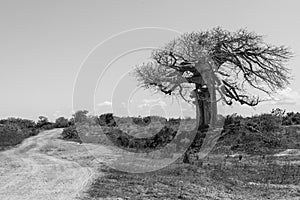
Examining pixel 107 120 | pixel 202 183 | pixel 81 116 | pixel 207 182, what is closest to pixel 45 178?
pixel 202 183

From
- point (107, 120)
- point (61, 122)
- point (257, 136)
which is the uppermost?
point (61, 122)

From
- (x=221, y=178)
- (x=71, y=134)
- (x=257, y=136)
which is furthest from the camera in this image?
(x=71, y=134)

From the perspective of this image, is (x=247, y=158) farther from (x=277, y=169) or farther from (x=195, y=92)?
(x=195, y=92)

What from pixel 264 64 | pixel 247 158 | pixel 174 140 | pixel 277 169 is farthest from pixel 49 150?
pixel 264 64

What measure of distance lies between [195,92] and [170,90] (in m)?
1.92

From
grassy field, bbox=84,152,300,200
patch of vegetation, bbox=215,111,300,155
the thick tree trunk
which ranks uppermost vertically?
the thick tree trunk

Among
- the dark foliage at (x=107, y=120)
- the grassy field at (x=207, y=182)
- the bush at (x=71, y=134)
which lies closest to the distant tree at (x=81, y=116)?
the dark foliage at (x=107, y=120)

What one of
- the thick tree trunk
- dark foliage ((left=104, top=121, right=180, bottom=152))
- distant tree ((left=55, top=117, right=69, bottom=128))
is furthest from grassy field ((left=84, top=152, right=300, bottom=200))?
distant tree ((left=55, top=117, right=69, bottom=128))

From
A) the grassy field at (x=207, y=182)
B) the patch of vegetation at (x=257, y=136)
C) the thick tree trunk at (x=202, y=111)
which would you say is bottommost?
the grassy field at (x=207, y=182)

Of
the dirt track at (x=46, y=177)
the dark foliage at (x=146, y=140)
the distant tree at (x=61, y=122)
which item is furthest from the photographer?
the distant tree at (x=61, y=122)

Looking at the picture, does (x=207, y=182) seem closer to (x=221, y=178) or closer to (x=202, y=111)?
(x=221, y=178)

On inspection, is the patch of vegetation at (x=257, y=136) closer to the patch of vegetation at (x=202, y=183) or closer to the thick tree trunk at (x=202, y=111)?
the thick tree trunk at (x=202, y=111)

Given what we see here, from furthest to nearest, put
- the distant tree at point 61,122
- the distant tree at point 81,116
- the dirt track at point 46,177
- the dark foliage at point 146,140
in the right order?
1. the distant tree at point 61,122
2. the distant tree at point 81,116
3. the dark foliage at point 146,140
4. the dirt track at point 46,177

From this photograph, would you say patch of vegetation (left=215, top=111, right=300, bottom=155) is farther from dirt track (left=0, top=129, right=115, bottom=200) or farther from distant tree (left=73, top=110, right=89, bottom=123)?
distant tree (left=73, top=110, right=89, bottom=123)
